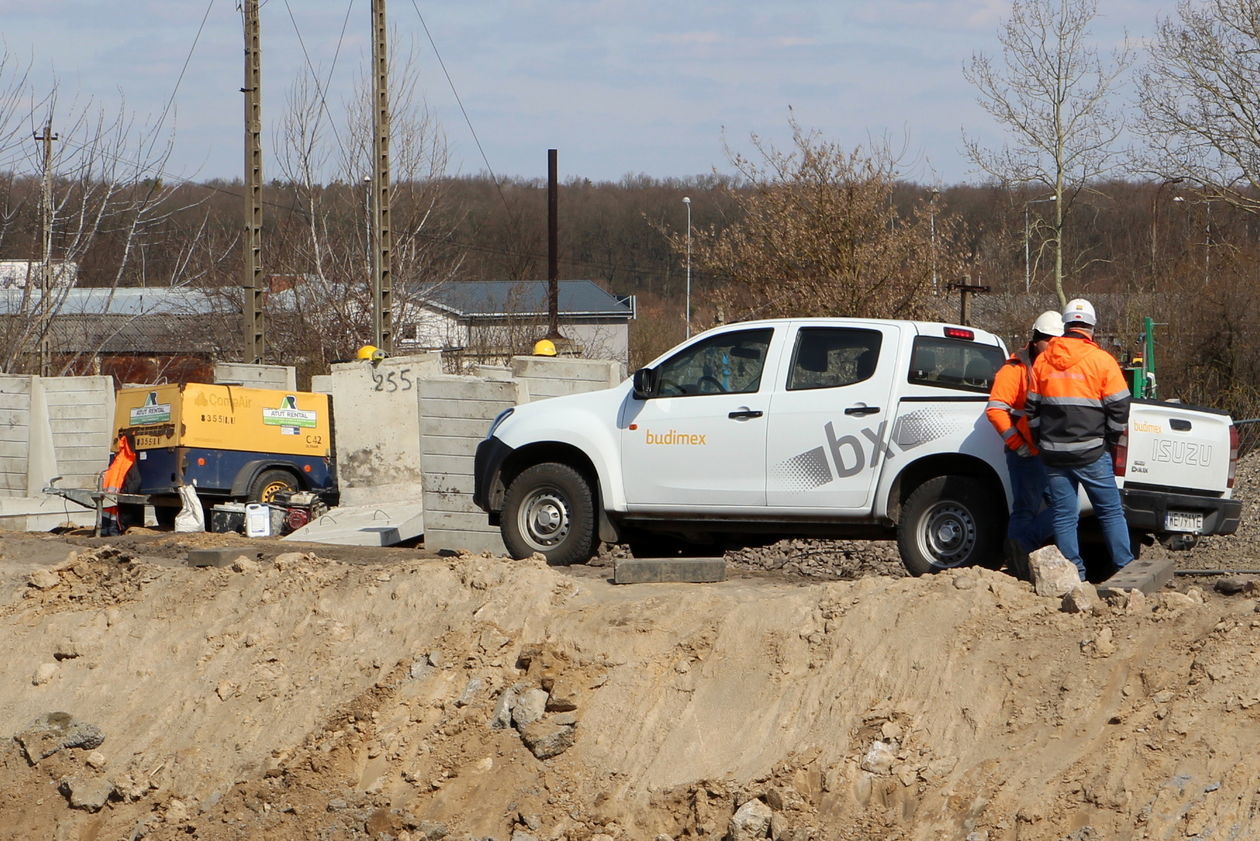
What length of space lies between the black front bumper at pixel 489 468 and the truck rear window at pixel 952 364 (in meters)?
3.26

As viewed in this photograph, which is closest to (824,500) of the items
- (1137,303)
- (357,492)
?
(357,492)

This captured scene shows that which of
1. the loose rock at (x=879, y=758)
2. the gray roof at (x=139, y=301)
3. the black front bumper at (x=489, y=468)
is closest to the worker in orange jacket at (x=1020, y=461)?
the loose rock at (x=879, y=758)

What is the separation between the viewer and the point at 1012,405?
8.56m

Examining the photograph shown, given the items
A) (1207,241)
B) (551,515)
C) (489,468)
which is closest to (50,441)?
(489,468)

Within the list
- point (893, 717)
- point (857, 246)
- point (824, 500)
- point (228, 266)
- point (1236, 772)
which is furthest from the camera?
point (228, 266)

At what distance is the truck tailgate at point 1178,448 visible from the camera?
868cm

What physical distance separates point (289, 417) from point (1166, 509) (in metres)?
13.6

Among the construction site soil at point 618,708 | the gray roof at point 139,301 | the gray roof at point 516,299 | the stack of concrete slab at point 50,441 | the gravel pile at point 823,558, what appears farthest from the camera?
the gray roof at point 516,299

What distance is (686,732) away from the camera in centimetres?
730

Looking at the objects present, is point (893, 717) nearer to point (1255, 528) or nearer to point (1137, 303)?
point (1255, 528)

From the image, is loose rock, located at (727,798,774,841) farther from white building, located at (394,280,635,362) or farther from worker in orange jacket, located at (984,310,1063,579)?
white building, located at (394,280,635,362)

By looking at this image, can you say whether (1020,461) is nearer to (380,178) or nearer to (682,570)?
(682,570)

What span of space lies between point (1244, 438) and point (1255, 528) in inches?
298

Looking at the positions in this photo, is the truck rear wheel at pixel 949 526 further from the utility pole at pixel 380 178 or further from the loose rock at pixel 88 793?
the utility pole at pixel 380 178
